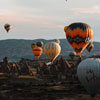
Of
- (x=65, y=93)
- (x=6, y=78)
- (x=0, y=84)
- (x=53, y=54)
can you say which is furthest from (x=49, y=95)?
(x=53, y=54)

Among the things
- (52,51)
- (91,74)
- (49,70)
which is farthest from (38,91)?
(52,51)

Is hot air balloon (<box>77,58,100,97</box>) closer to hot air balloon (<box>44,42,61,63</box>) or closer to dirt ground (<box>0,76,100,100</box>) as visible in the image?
dirt ground (<box>0,76,100,100</box>)

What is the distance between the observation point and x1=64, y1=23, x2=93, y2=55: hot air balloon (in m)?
98.2

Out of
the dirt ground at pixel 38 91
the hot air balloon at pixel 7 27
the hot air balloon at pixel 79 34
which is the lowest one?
the dirt ground at pixel 38 91

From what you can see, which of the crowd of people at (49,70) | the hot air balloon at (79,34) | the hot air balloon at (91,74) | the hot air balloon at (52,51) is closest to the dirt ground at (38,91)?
the hot air balloon at (91,74)

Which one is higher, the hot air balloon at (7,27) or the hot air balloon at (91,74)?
the hot air balloon at (7,27)

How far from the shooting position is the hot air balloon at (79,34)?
9825 cm

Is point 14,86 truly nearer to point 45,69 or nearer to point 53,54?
point 45,69

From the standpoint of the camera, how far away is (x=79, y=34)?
98.5 metres

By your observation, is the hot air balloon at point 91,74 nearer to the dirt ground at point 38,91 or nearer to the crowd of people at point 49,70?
the dirt ground at point 38,91

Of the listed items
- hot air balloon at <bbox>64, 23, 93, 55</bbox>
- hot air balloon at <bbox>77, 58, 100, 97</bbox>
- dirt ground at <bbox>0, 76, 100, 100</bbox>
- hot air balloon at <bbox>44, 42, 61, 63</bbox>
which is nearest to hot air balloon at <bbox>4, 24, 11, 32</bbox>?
hot air balloon at <bbox>44, 42, 61, 63</bbox>

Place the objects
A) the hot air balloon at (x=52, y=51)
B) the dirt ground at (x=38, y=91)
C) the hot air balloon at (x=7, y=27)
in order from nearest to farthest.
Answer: the dirt ground at (x=38, y=91) → the hot air balloon at (x=52, y=51) → the hot air balloon at (x=7, y=27)

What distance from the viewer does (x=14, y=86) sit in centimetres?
8094

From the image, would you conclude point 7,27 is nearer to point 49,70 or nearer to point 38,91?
point 49,70
